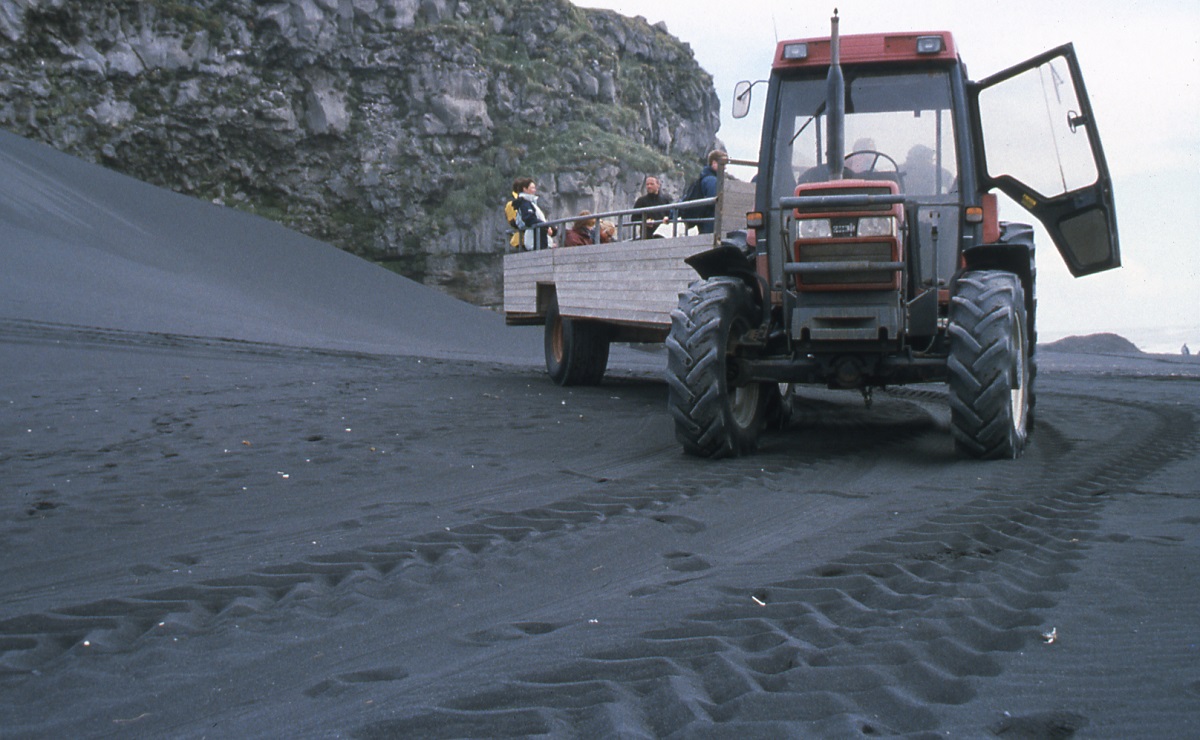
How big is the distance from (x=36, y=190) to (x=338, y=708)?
71.7ft

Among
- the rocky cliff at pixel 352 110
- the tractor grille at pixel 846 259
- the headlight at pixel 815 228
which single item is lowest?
the tractor grille at pixel 846 259

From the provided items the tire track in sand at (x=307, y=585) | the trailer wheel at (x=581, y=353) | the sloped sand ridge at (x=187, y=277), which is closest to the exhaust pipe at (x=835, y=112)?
the tire track in sand at (x=307, y=585)

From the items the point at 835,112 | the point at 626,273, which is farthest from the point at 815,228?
the point at 626,273

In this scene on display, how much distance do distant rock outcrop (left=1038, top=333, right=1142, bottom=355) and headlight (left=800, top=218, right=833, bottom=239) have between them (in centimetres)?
2519

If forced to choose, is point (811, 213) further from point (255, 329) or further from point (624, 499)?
point (255, 329)

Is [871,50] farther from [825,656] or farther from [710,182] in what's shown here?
[825,656]

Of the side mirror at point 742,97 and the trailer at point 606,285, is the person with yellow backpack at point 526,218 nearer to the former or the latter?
the trailer at point 606,285

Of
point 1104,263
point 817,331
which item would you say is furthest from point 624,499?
point 1104,263

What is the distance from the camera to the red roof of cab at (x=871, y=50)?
25.2ft

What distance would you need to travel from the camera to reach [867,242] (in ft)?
23.0

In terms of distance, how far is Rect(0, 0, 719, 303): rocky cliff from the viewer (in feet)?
138

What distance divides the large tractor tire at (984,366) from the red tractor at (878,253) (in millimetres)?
10

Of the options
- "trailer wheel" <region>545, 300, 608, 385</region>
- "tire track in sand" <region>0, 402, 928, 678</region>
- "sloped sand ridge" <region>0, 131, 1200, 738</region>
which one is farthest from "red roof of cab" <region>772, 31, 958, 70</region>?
"trailer wheel" <region>545, 300, 608, 385</region>

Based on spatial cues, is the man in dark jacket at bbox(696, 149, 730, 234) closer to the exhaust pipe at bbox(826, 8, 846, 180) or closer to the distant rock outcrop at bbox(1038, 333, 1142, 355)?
the exhaust pipe at bbox(826, 8, 846, 180)
